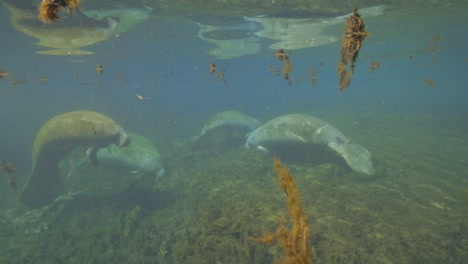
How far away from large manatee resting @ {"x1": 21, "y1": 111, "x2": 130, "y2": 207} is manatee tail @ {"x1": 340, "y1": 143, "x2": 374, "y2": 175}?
925cm

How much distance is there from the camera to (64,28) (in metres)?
22.1

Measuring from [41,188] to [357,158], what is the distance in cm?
1383

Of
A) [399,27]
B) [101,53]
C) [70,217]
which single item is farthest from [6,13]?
[399,27]

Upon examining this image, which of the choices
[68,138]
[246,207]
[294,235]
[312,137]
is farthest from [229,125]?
[294,235]

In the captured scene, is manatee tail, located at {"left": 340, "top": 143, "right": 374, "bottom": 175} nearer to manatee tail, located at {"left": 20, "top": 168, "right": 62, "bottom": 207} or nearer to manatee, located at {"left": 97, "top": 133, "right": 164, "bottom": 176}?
manatee, located at {"left": 97, "top": 133, "right": 164, "bottom": 176}

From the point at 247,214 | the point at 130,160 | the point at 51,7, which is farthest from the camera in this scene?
the point at 130,160

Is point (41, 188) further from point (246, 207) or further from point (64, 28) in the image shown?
point (64, 28)

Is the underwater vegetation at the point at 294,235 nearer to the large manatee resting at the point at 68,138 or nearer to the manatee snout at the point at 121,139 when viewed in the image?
the large manatee resting at the point at 68,138

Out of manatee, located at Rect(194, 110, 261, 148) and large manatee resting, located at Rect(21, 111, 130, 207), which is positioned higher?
large manatee resting, located at Rect(21, 111, 130, 207)

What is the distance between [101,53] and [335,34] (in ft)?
86.5

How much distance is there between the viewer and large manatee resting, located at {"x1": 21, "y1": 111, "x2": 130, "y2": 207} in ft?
39.4

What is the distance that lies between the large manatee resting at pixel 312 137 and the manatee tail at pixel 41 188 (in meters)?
9.93

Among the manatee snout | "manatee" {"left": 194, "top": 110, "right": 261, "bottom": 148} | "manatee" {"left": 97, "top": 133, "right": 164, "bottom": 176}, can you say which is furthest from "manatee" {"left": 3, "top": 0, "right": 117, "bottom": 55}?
"manatee" {"left": 194, "top": 110, "right": 261, "bottom": 148}

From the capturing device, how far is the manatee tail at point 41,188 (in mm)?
13695
